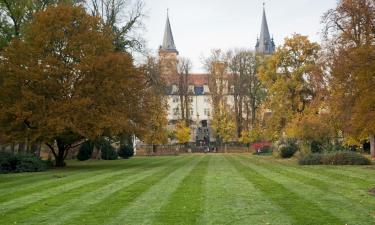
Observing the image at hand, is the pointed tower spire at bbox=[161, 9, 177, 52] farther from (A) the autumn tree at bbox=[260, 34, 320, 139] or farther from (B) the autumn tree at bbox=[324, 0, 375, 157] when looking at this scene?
(B) the autumn tree at bbox=[324, 0, 375, 157]

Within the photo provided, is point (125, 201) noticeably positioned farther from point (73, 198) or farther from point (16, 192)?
point (16, 192)

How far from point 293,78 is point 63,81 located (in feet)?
85.0

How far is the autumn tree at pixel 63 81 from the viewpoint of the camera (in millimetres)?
28250

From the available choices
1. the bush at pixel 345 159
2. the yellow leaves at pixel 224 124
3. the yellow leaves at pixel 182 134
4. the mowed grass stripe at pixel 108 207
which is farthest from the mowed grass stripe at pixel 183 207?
the yellow leaves at pixel 224 124

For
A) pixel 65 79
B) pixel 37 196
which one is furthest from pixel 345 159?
pixel 37 196

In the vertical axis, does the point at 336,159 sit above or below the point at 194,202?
above

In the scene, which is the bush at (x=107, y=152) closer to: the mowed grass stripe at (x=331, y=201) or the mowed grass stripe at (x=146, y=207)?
the mowed grass stripe at (x=146, y=207)

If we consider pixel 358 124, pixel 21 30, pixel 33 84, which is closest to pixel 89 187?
pixel 358 124

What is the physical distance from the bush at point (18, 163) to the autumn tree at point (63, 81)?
1309mm

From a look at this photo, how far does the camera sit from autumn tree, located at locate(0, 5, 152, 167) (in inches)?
1112

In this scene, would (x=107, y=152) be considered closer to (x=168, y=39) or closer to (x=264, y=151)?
(x=264, y=151)

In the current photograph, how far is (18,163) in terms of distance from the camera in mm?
27891

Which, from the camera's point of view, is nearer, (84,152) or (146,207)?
(146,207)

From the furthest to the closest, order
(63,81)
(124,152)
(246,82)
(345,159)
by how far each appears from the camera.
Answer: (246,82)
(124,152)
(63,81)
(345,159)
